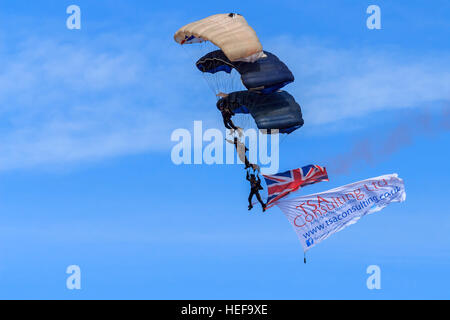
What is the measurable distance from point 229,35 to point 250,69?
2.45 meters

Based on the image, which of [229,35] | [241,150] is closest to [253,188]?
[241,150]

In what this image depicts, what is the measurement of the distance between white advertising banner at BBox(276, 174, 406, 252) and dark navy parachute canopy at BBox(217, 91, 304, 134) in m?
5.43

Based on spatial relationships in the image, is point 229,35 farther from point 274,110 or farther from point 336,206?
point 336,206

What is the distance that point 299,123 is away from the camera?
4659cm

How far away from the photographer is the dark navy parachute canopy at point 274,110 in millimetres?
46125

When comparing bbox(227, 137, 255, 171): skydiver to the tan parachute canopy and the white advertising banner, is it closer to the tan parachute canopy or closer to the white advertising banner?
the white advertising banner

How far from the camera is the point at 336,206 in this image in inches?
1965

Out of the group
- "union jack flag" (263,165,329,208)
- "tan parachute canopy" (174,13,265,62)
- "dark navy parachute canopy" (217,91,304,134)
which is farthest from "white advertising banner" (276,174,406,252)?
"tan parachute canopy" (174,13,265,62)

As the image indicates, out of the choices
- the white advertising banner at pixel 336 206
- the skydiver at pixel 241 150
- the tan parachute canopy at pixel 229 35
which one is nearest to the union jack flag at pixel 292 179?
the white advertising banner at pixel 336 206

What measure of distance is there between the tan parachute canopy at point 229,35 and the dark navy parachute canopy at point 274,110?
299cm

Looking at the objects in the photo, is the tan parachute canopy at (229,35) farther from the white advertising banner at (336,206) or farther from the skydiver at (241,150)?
Answer: the white advertising banner at (336,206)
